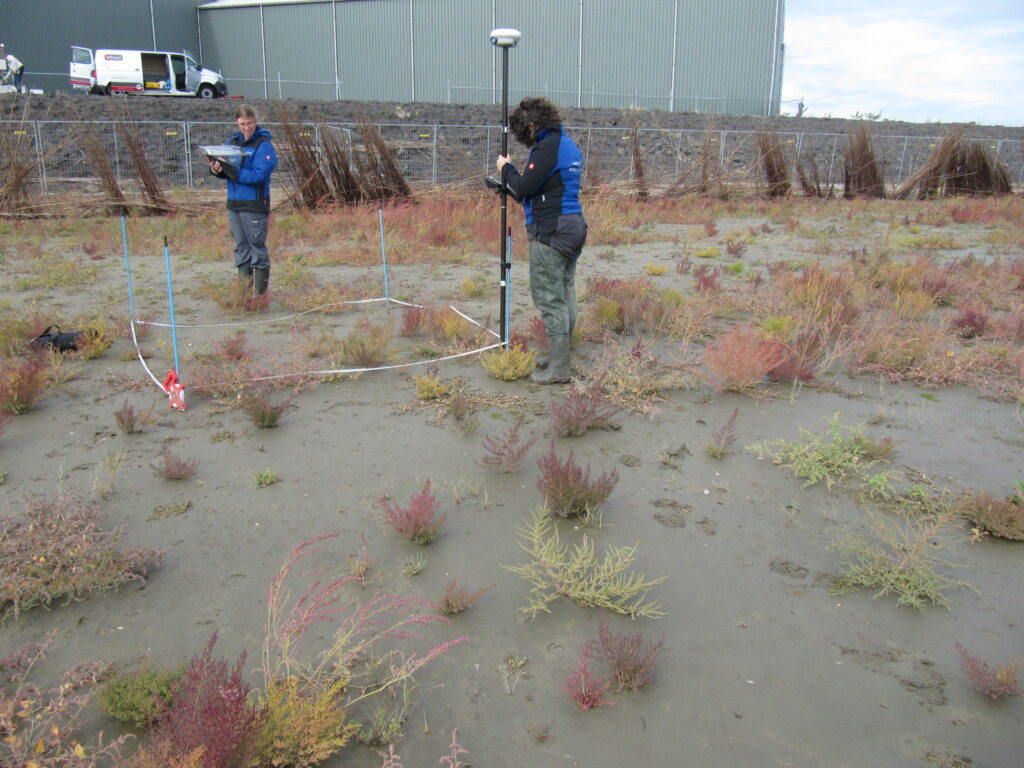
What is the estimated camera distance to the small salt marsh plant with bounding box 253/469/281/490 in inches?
150

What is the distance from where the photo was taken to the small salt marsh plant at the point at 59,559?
9.23ft

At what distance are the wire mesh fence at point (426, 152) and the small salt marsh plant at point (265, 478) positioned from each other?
38.7 ft

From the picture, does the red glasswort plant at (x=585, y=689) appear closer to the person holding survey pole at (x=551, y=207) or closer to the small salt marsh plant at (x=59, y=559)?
the small salt marsh plant at (x=59, y=559)

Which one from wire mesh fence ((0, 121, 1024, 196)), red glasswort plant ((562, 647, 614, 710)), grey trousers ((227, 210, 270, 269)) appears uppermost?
wire mesh fence ((0, 121, 1024, 196))

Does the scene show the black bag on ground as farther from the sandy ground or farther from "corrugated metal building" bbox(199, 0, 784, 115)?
"corrugated metal building" bbox(199, 0, 784, 115)

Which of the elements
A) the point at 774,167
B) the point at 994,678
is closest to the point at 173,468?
the point at 994,678

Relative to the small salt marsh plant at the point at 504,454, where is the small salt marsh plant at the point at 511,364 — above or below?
above

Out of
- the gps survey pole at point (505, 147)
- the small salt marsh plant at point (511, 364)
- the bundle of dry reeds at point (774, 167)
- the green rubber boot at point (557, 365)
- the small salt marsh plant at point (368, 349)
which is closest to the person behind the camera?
the gps survey pole at point (505, 147)

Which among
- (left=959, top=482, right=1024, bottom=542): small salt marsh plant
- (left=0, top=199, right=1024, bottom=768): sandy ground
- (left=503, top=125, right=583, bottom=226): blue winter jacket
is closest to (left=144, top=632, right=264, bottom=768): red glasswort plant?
(left=0, top=199, right=1024, bottom=768): sandy ground

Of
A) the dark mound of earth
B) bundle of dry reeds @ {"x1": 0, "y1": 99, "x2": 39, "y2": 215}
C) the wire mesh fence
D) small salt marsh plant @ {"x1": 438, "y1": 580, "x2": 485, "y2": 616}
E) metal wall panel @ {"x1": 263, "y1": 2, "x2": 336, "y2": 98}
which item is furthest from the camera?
metal wall panel @ {"x1": 263, "y1": 2, "x2": 336, "y2": 98}

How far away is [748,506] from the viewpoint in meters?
3.66

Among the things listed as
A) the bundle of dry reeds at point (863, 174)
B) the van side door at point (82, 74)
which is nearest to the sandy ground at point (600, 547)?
the bundle of dry reeds at point (863, 174)

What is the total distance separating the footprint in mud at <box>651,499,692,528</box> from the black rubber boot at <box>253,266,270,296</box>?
5069mm

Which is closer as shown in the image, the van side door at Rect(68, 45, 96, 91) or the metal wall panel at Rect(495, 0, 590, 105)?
the van side door at Rect(68, 45, 96, 91)
